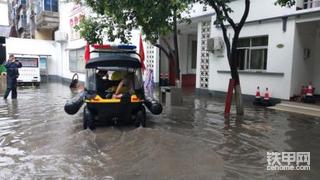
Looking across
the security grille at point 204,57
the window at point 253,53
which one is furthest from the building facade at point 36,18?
the window at point 253,53

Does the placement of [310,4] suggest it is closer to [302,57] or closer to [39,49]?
[302,57]

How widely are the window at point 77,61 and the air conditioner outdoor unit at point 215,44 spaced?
13154 mm

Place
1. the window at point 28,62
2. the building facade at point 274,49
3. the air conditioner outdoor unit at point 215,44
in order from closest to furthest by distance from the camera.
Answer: the building facade at point 274,49, the air conditioner outdoor unit at point 215,44, the window at point 28,62

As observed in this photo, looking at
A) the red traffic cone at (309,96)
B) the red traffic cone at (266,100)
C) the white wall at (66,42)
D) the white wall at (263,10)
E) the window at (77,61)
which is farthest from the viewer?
the white wall at (66,42)

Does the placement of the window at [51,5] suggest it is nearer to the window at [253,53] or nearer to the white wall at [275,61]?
the window at [253,53]

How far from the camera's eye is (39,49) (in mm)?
29109

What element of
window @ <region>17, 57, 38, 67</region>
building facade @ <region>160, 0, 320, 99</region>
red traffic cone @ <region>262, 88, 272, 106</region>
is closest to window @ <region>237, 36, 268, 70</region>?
building facade @ <region>160, 0, 320, 99</region>

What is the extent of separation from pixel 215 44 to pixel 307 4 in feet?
13.7

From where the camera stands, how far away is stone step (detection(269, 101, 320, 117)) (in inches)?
394

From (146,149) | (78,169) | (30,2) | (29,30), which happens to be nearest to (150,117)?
(146,149)

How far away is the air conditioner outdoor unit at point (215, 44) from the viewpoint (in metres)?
14.1

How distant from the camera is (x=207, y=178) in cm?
464

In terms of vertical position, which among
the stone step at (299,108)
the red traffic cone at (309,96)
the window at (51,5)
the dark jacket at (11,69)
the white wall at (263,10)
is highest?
the window at (51,5)

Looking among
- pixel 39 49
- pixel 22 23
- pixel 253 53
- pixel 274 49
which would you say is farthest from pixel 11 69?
pixel 22 23
